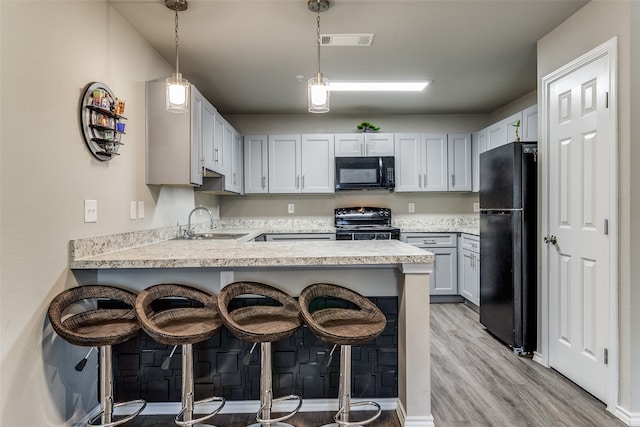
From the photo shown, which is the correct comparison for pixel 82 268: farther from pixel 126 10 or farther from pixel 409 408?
pixel 409 408

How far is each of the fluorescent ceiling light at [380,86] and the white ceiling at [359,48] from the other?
14cm

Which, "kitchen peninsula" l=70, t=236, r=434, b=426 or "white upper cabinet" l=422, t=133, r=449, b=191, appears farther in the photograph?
"white upper cabinet" l=422, t=133, r=449, b=191

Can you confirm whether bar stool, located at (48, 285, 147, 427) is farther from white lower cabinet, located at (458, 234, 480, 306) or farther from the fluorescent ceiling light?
white lower cabinet, located at (458, 234, 480, 306)

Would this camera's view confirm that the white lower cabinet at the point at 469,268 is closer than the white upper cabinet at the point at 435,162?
Yes

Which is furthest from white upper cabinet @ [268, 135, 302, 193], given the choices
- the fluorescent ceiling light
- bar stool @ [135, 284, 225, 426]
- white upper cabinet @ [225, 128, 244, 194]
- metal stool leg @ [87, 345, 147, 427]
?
metal stool leg @ [87, 345, 147, 427]

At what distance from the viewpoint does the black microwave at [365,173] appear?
4465 millimetres

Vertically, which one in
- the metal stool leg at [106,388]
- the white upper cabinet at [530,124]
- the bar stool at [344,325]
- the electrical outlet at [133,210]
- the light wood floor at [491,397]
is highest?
the white upper cabinet at [530,124]

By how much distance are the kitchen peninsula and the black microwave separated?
246 cm

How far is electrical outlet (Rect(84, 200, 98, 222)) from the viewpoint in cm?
193

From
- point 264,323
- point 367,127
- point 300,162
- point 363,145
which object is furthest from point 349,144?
point 264,323

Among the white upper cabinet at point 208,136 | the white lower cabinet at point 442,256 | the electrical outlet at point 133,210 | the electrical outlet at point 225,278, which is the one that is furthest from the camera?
the white lower cabinet at point 442,256

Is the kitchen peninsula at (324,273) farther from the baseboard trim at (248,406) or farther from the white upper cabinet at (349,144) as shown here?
the white upper cabinet at (349,144)

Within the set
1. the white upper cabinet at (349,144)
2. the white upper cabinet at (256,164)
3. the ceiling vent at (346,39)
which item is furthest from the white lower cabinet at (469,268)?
the white upper cabinet at (256,164)

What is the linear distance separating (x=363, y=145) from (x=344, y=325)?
3216 millimetres
